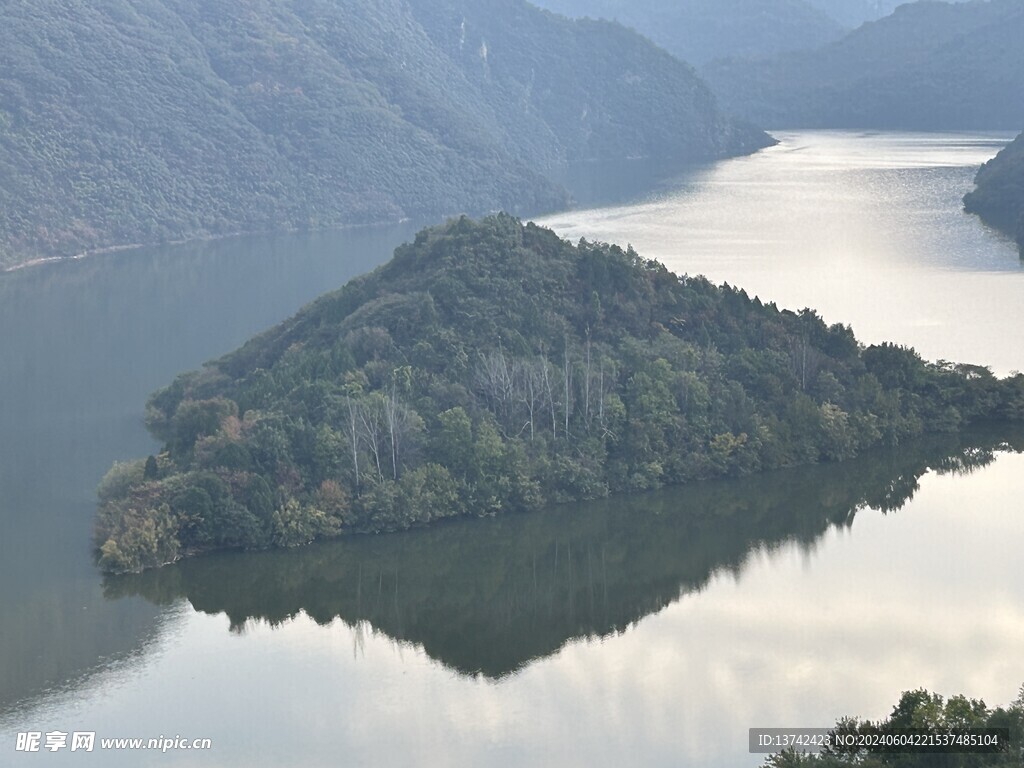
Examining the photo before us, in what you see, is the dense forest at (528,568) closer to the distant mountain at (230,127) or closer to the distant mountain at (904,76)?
the distant mountain at (230,127)

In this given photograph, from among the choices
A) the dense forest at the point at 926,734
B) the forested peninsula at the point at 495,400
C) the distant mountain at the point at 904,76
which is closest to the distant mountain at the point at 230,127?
the distant mountain at the point at 904,76

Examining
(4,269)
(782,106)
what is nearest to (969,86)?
(782,106)

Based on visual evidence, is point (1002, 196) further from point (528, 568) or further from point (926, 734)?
point (926, 734)

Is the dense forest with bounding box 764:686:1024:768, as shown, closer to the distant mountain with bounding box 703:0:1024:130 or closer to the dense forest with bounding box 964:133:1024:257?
the dense forest with bounding box 964:133:1024:257

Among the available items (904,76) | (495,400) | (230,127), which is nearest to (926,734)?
(495,400)

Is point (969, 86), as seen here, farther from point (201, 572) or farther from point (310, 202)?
point (201, 572)

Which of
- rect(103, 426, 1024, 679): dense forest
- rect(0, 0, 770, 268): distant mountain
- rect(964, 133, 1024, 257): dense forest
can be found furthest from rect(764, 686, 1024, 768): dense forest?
rect(0, 0, 770, 268): distant mountain
